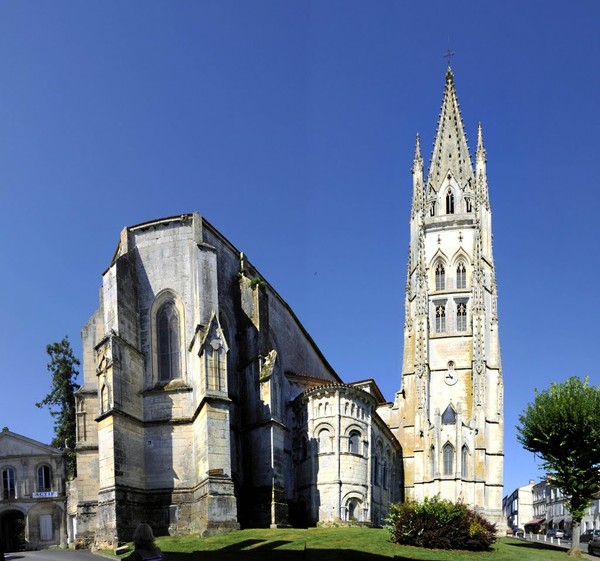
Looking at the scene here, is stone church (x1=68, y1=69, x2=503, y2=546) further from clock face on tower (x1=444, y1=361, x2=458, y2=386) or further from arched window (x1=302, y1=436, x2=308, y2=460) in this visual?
clock face on tower (x1=444, y1=361, x2=458, y2=386)

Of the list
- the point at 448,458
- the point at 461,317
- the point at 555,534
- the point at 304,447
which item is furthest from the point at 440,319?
the point at 304,447

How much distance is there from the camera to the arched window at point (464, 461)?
55759mm

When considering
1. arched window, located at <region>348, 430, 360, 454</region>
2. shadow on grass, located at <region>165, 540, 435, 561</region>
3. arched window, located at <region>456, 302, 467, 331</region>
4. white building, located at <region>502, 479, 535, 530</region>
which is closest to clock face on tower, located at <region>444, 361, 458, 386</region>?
arched window, located at <region>456, 302, 467, 331</region>

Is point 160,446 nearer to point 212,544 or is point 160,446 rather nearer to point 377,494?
point 212,544

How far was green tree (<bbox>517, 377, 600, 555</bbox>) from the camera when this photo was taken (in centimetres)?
2888

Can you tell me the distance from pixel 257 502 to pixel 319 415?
8.20m

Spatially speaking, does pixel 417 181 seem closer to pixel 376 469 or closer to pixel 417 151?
pixel 417 151

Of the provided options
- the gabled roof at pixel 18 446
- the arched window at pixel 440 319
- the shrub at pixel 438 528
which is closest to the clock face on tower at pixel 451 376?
the arched window at pixel 440 319

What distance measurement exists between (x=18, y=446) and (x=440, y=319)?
41.5m

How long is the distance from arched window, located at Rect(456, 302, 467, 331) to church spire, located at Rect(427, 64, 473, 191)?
14.2 meters

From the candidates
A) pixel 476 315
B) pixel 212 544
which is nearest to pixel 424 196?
pixel 476 315

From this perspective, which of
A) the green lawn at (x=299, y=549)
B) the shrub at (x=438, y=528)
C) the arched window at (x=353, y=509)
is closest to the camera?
the green lawn at (x=299, y=549)

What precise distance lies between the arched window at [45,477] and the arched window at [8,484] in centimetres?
207

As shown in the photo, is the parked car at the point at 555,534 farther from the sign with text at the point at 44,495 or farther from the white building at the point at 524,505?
the white building at the point at 524,505
